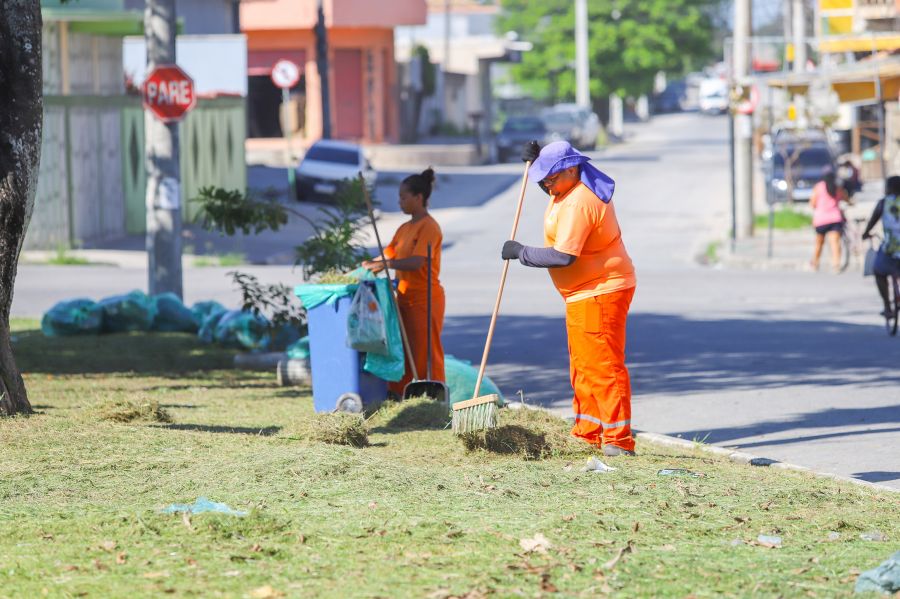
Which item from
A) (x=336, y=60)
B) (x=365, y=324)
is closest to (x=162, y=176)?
(x=365, y=324)

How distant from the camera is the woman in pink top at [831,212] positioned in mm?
21375

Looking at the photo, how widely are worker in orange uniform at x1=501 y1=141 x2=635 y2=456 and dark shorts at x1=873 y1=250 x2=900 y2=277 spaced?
279 inches

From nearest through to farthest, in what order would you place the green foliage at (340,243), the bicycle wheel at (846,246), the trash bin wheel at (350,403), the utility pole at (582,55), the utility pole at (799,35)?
the trash bin wheel at (350,403)
the green foliage at (340,243)
the bicycle wheel at (846,246)
the utility pole at (799,35)
the utility pole at (582,55)

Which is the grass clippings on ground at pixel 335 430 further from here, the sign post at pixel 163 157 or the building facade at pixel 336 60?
Answer: the building facade at pixel 336 60

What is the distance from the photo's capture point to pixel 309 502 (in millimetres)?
6383

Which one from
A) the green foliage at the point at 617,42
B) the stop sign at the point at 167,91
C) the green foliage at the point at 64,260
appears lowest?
the green foliage at the point at 64,260

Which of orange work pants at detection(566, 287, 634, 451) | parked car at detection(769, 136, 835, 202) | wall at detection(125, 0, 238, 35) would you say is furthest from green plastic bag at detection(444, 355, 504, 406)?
wall at detection(125, 0, 238, 35)

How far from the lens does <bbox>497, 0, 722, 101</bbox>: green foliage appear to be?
229 feet

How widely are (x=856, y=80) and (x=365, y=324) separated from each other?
1516 cm

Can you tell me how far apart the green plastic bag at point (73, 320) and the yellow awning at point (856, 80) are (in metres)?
12.4

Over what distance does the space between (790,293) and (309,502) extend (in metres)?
13.7

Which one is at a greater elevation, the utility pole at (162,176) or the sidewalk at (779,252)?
the utility pole at (162,176)

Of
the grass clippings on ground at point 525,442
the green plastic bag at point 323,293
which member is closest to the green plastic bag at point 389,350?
the green plastic bag at point 323,293

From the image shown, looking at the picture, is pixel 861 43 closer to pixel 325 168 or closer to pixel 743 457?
pixel 325 168
